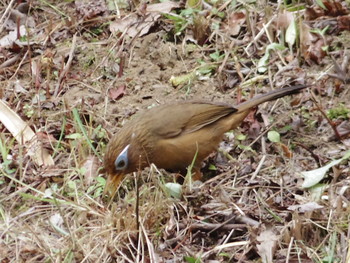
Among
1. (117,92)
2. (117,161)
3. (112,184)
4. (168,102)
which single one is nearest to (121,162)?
(117,161)

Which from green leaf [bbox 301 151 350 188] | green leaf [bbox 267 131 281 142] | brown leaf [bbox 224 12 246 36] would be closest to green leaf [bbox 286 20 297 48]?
brown leaf [bbox 224 12 246 36]

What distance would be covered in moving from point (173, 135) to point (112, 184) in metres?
0.61

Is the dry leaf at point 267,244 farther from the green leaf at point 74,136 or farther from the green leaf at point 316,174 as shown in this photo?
the green leaf at point 74,136

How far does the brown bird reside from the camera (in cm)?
552

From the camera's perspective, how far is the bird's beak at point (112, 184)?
17.8ft

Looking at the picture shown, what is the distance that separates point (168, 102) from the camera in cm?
625

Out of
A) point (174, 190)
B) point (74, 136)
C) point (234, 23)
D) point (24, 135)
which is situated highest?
point (234, 23)

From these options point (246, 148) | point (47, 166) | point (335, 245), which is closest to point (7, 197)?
point (47, 166)

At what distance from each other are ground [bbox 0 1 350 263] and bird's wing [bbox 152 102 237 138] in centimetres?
30

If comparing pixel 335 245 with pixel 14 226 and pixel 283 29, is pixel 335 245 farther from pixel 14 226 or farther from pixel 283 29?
pixel 283 29

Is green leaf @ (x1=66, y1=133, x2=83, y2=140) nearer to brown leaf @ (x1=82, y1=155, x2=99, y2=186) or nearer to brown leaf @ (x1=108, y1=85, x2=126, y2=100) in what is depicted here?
brown leaf @ (x1=82, y1=155, x2=99, y2=186)

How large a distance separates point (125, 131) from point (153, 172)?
37 cm

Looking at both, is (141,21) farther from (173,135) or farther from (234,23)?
(173,135)

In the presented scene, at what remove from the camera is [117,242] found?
15.8 feet
